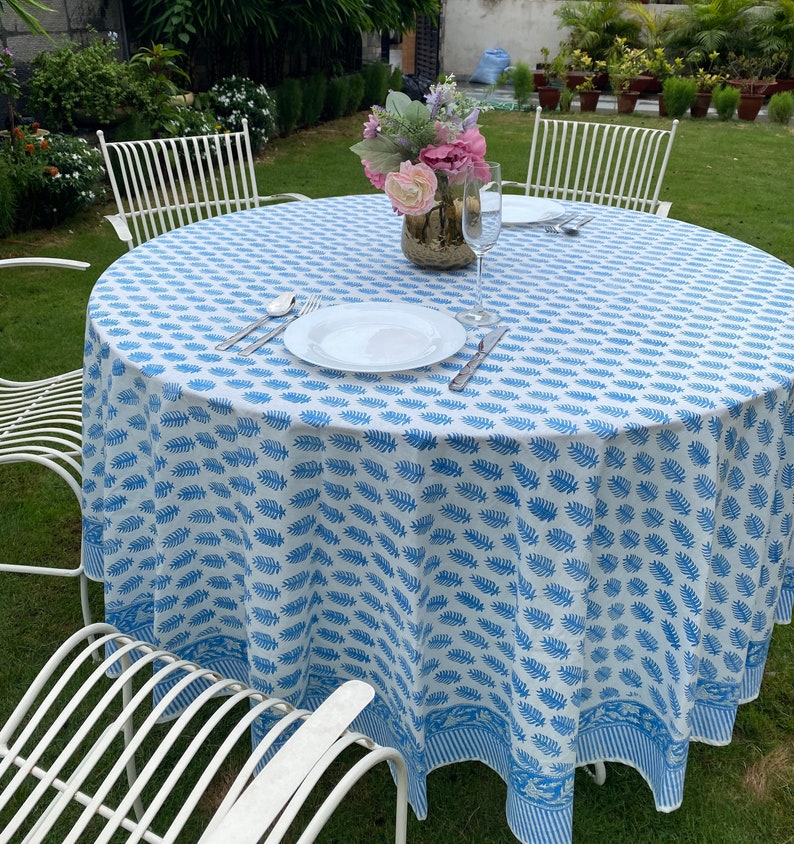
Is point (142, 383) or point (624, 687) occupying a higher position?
point (142, 383)

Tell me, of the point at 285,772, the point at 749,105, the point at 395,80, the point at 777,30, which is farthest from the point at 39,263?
the point at 777,30

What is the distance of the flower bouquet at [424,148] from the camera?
1.81m

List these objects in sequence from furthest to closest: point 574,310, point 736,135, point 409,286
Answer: point 736,135
point 409,286
point 574,310

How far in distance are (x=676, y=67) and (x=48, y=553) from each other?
11528mm

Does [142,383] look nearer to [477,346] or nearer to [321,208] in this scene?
[477,346]

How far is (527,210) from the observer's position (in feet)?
8.18

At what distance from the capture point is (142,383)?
1523 mm

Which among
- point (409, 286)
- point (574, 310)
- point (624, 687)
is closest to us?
point (624, 687)

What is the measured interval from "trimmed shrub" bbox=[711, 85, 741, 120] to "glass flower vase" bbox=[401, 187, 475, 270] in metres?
9.54

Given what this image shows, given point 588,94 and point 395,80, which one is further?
point 588,94

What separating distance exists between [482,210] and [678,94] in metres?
9.73

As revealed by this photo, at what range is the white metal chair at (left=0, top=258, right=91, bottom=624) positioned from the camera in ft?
6.56

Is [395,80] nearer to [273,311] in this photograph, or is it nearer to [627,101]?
[627,101]

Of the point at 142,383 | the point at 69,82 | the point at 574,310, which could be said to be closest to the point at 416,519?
the point at 142,383
